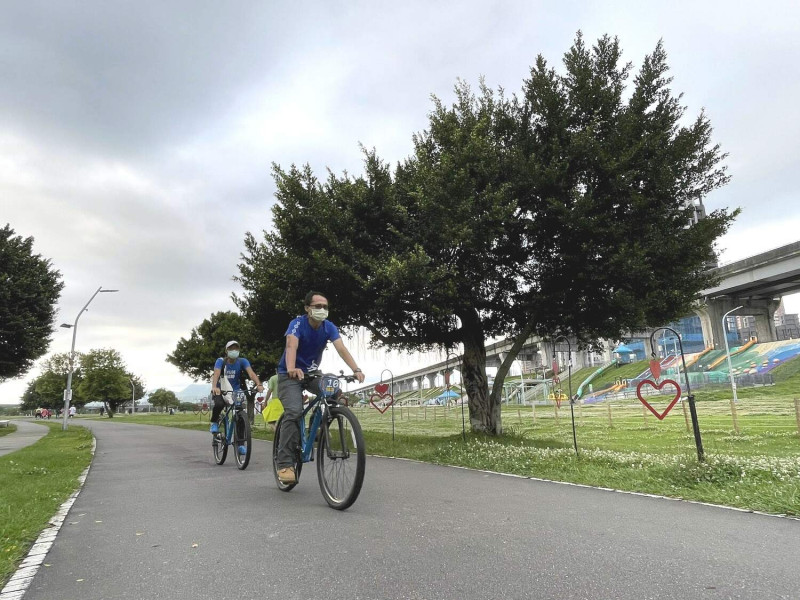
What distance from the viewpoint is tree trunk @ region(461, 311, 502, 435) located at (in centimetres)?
1411

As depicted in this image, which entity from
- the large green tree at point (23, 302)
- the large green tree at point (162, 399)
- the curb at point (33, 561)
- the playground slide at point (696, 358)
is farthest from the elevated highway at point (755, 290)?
the large green tree at point (162, 399)

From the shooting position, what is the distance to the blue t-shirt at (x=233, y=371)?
8789 millimetres

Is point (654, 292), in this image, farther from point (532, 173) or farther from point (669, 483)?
point (669, 483)

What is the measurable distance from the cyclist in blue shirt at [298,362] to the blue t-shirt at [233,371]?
10.5ft

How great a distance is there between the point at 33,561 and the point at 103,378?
8477cm

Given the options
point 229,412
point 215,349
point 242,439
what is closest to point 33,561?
point 242,439

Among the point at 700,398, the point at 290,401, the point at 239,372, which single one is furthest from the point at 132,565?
the point at 700,398

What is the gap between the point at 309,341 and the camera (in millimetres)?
5871

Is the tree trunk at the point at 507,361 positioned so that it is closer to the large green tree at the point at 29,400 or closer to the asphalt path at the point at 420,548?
the asphalt path at the point at 420,548

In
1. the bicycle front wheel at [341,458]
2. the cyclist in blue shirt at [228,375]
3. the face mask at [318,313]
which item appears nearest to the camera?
the bicycle front wheel at [341,458]

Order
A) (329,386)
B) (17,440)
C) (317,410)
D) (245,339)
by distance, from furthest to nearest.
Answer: (245,339)
(17,440)
(317,410)
(329,386)

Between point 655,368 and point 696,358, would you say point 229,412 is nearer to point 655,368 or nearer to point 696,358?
point 655,368

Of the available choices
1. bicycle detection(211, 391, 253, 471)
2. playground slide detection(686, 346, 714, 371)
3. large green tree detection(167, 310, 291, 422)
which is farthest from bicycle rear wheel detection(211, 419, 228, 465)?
playground slide detection(686, 346, 714, 371)

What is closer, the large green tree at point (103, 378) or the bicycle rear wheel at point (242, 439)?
the bicycle rear wheel at point (242, 439)
